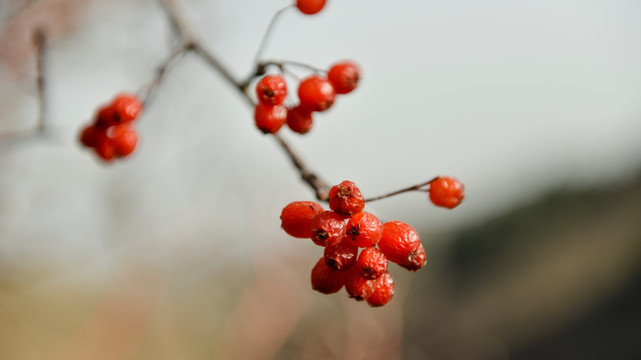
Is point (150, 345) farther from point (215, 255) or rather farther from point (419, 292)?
point (419, 292)

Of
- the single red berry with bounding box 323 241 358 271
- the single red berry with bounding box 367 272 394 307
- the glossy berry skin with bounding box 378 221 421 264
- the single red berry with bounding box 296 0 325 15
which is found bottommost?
the single red berry with bounding box 367 272 394 307

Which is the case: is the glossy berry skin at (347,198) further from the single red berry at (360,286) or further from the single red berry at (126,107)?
the single red berry at (126,107)

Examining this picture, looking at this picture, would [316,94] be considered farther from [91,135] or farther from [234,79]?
[91,135]

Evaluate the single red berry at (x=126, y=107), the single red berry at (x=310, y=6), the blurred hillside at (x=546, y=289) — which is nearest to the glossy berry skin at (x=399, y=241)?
the single red berry at (x=310, y=6)

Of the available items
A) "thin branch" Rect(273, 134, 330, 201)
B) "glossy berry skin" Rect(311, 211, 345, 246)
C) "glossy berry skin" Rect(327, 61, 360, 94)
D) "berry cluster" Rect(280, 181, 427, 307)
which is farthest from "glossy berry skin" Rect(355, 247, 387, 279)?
"glossy berry skin" Rect(327, 61, 360, 94)

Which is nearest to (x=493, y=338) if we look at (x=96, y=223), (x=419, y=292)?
(x=419, y=292)

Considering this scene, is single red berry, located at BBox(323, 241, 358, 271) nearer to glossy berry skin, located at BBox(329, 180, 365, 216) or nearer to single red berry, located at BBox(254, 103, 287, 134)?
glossy berry skin, located at BBox(329, 180, 365, 216)
